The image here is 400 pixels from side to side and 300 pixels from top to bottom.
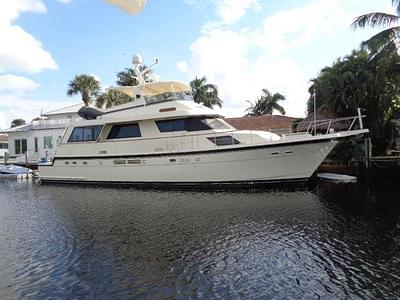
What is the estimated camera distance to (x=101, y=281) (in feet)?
20.7

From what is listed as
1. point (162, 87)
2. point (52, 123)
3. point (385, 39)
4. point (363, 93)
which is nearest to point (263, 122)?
A: point (363, 93)

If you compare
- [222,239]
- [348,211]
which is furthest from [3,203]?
[348,211]

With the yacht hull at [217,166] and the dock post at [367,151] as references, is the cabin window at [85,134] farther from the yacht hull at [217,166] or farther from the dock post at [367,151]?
the dock post at [367,151]

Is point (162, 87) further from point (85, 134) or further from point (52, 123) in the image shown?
point (52, 123)

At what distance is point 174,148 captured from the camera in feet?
57.6

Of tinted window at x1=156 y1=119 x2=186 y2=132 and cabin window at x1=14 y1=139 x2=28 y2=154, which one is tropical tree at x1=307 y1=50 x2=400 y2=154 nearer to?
tinted window at x1=156 y1=119 x2=186 y2=132

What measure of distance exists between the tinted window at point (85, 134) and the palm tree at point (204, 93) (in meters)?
23.5

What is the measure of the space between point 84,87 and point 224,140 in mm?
22238

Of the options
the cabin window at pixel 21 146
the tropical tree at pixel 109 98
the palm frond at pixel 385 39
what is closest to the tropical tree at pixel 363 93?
the palm frond at pixel 385 39

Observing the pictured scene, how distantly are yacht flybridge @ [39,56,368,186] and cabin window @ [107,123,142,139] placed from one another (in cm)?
5

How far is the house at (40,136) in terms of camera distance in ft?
115

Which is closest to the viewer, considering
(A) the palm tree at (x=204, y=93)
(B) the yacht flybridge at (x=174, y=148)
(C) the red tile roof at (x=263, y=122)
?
(B) the yacht flybridge at (x=174, y=148)

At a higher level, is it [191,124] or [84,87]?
[84,87]

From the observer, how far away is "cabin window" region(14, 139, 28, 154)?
3625 centimetres
